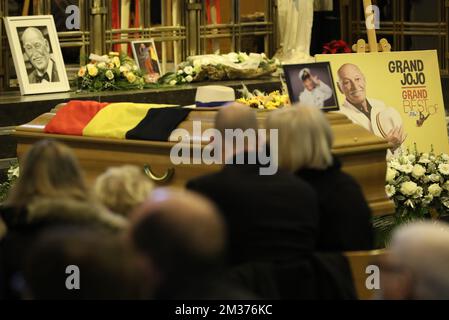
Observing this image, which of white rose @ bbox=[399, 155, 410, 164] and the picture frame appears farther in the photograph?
the picture frame

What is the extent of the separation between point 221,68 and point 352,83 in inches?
138

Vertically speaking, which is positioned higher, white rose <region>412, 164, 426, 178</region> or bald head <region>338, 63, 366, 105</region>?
bald head <region>338, 63, 366, 105</region>

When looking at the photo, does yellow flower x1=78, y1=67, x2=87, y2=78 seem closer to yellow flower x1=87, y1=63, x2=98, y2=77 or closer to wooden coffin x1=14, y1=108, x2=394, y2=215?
yellow flower x1=87, y1=63, x2=98, y2=77

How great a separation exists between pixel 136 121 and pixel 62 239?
3.89 m

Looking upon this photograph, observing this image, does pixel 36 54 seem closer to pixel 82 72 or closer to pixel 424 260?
pixel 82 72

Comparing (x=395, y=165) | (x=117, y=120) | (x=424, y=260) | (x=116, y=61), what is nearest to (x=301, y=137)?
(x=424, y=260)

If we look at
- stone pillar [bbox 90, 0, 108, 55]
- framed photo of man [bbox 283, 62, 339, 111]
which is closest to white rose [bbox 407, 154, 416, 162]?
framed photo of man [bbox 283, 62, 339, 111]

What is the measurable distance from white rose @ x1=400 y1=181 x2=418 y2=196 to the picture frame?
4.12 meters

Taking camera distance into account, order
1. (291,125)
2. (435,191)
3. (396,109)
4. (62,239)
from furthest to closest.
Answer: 1. (396,109)
2. (435,191)
3. (291,125)
4. (62,239)

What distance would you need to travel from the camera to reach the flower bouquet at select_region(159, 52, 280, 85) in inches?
441

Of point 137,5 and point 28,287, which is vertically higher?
point 137,5

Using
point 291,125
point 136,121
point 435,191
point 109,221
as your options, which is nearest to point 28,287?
point 109,221

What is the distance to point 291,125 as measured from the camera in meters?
4.57
